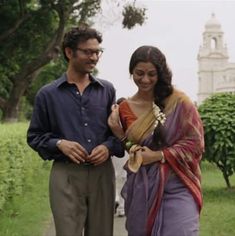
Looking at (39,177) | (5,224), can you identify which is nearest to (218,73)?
(39,177)

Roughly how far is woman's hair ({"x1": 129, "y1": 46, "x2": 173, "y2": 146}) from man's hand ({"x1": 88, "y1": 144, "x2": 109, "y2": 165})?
0.32m

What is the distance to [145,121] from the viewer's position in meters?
3.79

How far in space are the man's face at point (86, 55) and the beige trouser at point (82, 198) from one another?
1.94 feet

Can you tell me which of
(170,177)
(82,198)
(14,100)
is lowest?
(82,198)

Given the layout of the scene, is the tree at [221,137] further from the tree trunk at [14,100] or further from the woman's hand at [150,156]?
the tree trunk at [14,100]

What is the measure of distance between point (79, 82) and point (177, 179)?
0.86m

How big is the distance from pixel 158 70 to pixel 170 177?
62 cm

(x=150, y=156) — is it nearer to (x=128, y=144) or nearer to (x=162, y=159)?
(x=162, y=159)

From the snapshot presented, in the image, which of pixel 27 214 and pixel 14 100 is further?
pixel 14 100

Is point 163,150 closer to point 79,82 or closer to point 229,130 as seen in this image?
point 79,82

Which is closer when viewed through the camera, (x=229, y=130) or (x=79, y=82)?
(x=79, y=82)

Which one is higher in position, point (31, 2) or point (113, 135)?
point (31, 2)

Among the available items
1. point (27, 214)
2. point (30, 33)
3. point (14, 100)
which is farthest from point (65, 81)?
point (30, 33)

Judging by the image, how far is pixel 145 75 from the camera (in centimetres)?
377
